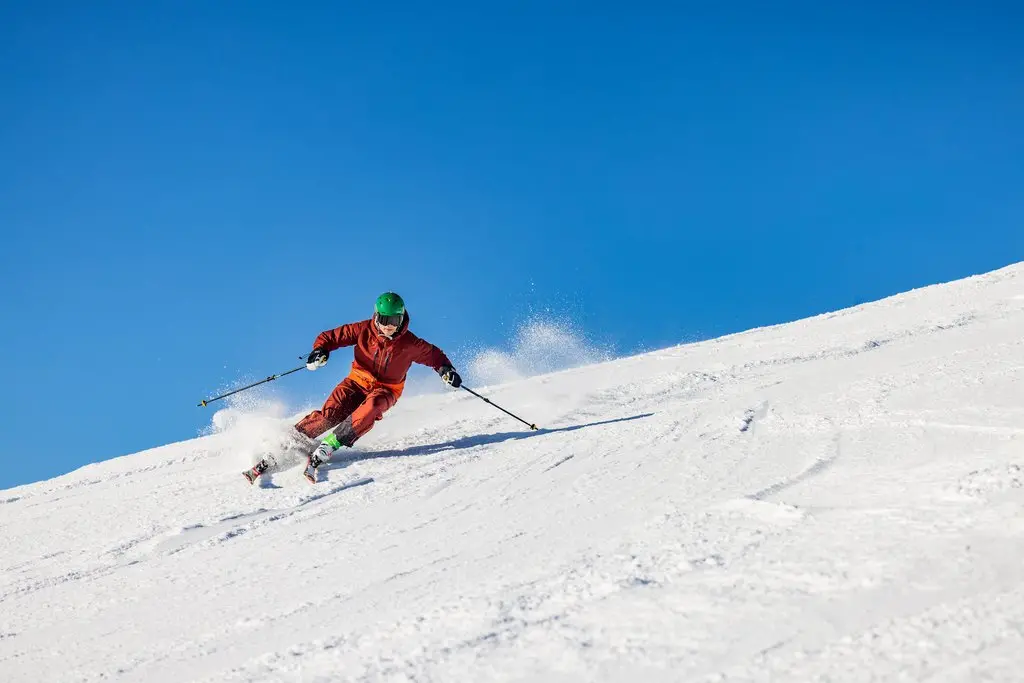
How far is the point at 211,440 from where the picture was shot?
9.15 m

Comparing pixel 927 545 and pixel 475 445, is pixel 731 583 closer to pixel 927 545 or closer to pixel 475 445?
pixel 927 545

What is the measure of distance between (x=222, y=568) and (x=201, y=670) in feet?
4.47

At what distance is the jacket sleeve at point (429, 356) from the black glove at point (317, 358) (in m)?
0.87

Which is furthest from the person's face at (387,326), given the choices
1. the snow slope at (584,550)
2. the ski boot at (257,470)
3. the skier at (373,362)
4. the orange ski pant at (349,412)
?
the ski boot at (257,470)

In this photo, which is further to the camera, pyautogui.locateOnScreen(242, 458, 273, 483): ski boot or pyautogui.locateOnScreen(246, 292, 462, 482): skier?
pyautogui.locateOnScreen(246, 292, 462, 482): skier

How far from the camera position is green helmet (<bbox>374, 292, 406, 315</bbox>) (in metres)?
7.33

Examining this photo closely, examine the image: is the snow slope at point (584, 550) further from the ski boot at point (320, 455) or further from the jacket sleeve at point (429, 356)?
the jacket sleeve at point (429, 356)

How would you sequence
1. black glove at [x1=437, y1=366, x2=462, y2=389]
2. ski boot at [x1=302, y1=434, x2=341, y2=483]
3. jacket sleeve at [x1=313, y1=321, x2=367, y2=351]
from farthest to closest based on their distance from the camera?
1. black glove at [x1=437, y1=366, x2=462, y2=389]
2. jacket sleeve at [x1=313, y1=321, x2=367, y2=351]
3. ski boot at [x1=302, y1=434, x2=341, y2=483]

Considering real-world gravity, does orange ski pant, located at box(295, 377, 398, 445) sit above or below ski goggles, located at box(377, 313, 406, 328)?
below

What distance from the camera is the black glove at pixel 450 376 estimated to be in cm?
758

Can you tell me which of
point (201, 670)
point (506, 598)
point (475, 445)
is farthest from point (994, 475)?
point (475, 445)

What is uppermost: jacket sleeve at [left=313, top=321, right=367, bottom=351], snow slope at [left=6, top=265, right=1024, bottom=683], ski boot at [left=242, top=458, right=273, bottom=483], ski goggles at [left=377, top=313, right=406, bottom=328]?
jacket sleeve at [left=313, top=321, right=367, bottom=351]

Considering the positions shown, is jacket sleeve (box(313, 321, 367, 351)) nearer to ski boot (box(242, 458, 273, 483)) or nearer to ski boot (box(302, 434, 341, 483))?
ski boot (box(302, 434, 341, 483))

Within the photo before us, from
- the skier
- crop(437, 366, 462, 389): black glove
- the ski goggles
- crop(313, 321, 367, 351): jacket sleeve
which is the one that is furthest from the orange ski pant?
the ski goggles
